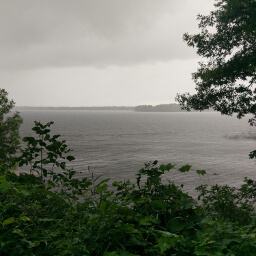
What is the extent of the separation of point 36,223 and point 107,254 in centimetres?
129

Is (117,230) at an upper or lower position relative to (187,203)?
lower

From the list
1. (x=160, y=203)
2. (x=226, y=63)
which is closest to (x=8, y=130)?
(x=226, y=63)

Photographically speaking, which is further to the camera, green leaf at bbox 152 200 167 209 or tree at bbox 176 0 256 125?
tree at bbox 176 0 256 125

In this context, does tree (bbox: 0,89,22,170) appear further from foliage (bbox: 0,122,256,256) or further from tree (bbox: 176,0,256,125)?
foliage (bbox: 0,122,256,256)

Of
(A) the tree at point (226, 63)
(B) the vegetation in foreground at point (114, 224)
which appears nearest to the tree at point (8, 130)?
(A) the tree at point (226, 63)

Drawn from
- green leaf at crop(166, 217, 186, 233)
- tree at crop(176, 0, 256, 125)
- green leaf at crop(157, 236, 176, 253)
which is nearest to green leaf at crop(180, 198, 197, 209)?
green leaf at crop(166, 217, 186, 233)

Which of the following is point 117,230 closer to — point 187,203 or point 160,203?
point 160,203

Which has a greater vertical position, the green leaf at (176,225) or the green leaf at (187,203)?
the green leaf at (187,203)

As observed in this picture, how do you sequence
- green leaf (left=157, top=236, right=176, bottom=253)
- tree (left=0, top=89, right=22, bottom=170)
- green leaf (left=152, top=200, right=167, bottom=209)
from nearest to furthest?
green leaf (left=157, top=236, right=176, bottom=253) → green leaf (left=152, top=200, right=167, bottom=209) → tree (left=0, top=89, right=22, bottom=170)

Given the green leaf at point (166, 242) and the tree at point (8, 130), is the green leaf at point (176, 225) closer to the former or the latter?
the green leaf at point (166, 242)

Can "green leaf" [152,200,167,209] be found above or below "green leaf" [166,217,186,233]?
above

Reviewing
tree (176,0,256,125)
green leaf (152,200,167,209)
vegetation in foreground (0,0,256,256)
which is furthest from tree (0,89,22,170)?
green leaf (152,200,167,209)

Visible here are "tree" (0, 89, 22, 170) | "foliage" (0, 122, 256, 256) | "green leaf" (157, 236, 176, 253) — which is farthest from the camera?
"tree" (0, 89, 22, 170)

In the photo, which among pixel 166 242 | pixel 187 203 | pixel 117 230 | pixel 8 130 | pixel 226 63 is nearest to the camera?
pixel 166 242
